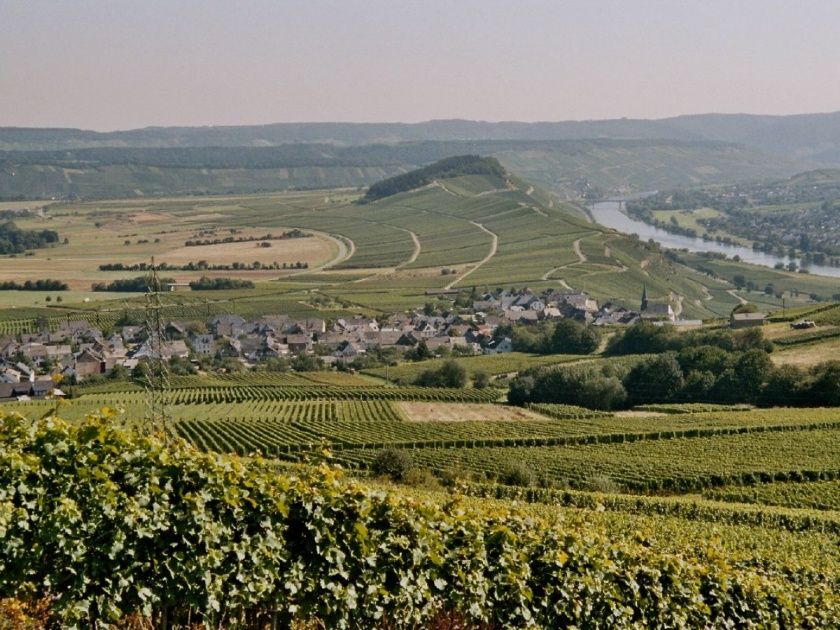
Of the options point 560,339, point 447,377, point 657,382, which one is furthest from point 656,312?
point 447,377

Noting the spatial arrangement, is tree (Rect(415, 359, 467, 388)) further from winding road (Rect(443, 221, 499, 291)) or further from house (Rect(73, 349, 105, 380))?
winding road (Rect(443, 221, 499, 291))

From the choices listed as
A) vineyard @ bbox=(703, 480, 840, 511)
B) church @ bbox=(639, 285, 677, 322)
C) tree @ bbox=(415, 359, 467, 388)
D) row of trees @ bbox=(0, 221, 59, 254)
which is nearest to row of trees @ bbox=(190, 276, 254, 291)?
church @ bbox=(639, 285, 677, 322)

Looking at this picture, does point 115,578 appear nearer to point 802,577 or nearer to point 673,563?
point 673,563

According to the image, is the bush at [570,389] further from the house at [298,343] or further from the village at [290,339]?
the house at [298,343]

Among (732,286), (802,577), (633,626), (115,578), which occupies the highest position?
(115,578)

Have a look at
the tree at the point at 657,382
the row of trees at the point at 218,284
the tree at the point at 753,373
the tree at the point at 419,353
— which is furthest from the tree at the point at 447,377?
the row of trees at the point at 218,284

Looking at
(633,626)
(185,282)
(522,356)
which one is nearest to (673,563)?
(633,626)

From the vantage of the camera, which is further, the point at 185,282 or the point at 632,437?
the point at 185,282
